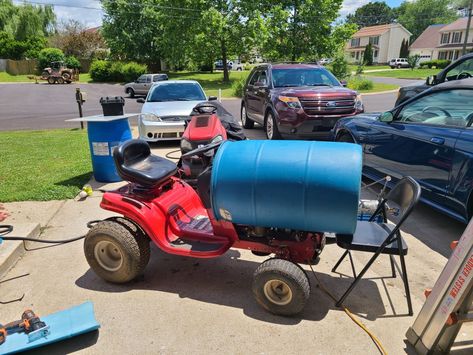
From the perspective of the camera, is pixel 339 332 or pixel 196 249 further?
pixel 196 249

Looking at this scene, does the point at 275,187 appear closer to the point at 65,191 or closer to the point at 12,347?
the point at 12,347

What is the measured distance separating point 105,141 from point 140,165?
2.84m

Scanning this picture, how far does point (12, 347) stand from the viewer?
2570mm

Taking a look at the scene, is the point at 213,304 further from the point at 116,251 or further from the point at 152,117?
the point at 152,117

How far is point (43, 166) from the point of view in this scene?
7.27 m

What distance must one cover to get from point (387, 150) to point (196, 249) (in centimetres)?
322

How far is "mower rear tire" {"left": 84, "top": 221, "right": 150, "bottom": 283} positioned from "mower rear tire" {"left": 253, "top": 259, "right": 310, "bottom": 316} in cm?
106

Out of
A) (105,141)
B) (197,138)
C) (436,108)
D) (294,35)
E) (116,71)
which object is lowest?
(116,71)

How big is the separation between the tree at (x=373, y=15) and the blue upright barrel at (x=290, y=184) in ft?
425

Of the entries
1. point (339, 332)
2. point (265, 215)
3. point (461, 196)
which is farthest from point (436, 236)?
point (265, 215)

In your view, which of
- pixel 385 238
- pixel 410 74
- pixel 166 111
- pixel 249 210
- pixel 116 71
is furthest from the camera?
pixel 410 74

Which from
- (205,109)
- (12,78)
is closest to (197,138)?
(205,109)

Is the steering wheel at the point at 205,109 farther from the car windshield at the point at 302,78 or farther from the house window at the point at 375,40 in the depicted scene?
the house window at the point at 375,40

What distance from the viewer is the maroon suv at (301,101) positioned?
7875 mm
